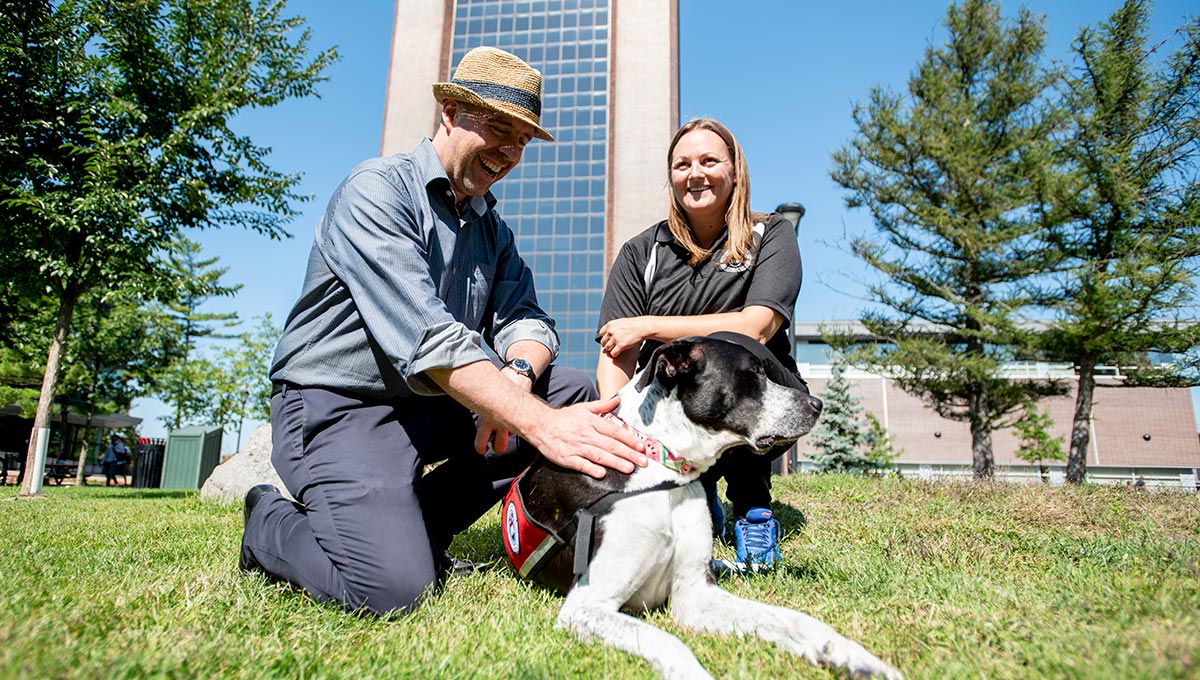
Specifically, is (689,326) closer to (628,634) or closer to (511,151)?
(511,151)

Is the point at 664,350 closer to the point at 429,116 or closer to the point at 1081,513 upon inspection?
the point at 1081,513

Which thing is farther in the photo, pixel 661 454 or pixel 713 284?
pixel 713 284

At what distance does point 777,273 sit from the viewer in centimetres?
358

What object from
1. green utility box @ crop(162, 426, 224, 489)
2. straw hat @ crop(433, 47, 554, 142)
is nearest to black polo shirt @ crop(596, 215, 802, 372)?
straw hat @ crop(433, 47, 554, 142)

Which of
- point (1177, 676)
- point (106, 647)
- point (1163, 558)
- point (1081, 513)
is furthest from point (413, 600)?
point (1081, 513)

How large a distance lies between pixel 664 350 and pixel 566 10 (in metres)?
34.5

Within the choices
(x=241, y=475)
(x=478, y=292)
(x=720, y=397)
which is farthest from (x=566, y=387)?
(x=241, y=475)

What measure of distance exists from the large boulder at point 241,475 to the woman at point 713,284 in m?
5.68

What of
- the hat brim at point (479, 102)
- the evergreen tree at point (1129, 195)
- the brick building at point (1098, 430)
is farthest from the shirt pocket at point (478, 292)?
the brick building at point (1098, 430)

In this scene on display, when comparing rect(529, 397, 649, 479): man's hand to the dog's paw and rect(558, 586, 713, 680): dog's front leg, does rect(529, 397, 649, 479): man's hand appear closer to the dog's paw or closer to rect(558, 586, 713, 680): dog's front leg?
rect(558, 586, 713, 680): dog's front leg

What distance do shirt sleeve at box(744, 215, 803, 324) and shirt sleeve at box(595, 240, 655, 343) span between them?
64cm

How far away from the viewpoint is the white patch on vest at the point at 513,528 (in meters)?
2.77

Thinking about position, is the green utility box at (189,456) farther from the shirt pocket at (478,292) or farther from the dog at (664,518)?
the dog at (664,518)

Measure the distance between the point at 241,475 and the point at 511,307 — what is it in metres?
6.19
